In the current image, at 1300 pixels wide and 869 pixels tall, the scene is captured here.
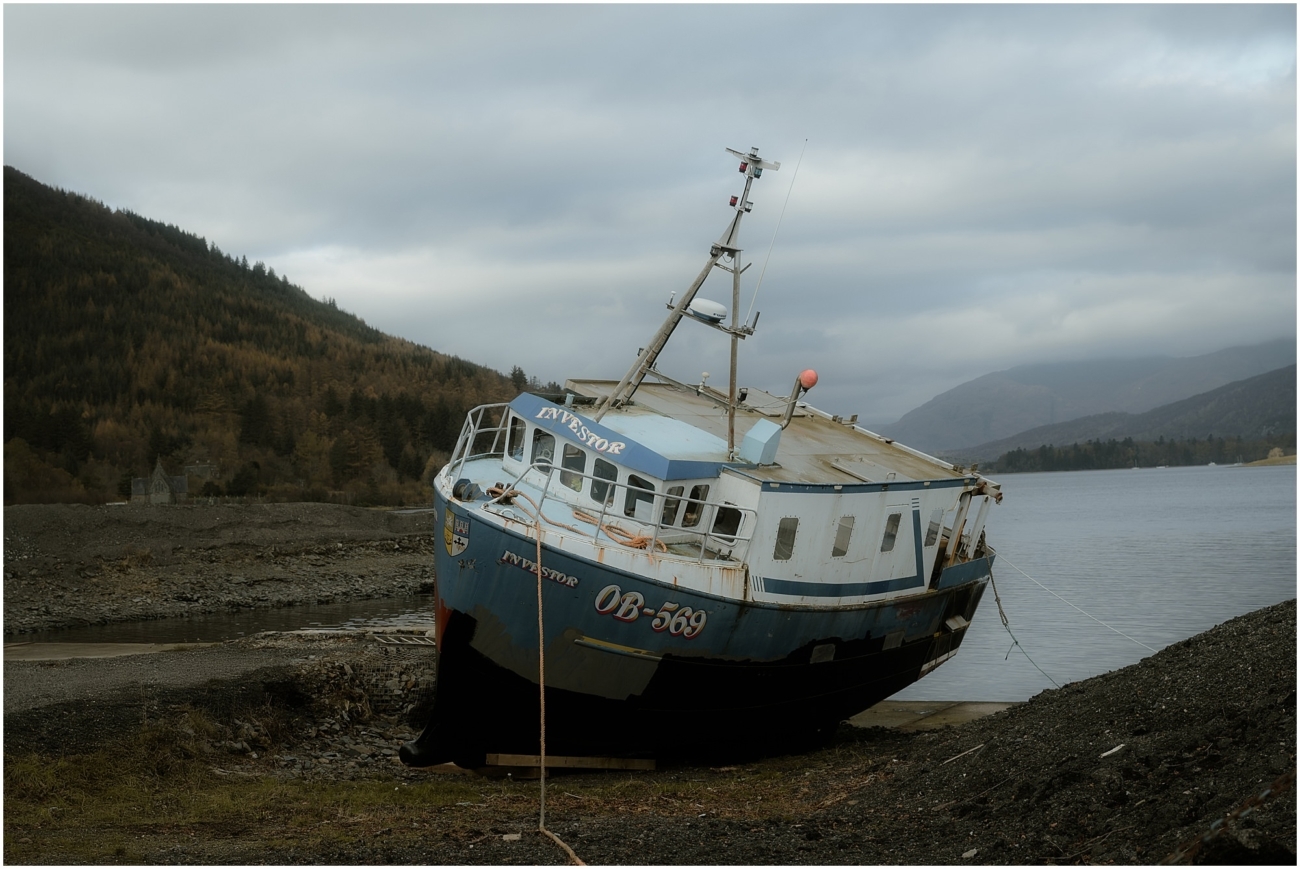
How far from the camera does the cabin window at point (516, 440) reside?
1576cm

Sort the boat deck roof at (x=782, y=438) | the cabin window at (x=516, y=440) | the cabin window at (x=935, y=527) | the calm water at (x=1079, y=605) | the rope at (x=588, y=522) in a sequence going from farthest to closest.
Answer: the calm water at (x=1079, y=605) → the cabin window at (x=935, y=527) → the cabin window at (x=516, y=440) → the boat deck roof at (x=782, y=438) → the rope at (x=588, y=522)

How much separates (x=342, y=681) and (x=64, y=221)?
157676 millimetres

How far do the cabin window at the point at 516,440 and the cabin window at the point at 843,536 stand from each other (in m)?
4.81

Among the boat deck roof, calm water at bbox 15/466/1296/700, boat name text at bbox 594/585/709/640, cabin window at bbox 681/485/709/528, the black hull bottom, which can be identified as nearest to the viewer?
boat name text at bbox 594/585/709/640

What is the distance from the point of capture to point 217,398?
354ft

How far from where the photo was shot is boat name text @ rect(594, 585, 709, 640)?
12.7m

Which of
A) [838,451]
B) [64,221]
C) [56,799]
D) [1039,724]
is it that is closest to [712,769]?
[1039,724]

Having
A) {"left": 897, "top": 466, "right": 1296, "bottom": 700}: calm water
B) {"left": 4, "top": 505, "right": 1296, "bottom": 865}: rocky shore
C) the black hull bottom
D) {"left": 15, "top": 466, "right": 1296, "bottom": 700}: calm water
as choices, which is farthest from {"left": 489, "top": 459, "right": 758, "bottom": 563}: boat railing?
→ {"left": 15, "top": 466, "right": 1296, "bottom": 700}: calm water

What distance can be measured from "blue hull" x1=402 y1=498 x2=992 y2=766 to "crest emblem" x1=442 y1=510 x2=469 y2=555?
0.09 feet

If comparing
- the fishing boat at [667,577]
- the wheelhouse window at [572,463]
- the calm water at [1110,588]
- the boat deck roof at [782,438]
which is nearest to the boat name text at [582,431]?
the fishing boat at [667,577]

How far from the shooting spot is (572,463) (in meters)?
14.8

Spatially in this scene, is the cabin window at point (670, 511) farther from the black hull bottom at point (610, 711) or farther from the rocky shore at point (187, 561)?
the rocky shore at point (187, 561)

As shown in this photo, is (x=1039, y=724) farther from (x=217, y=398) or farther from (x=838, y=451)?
(x=217, y=398)

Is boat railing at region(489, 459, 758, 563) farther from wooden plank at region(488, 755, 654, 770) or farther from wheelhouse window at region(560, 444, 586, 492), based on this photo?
wooden plank at region(488, 755, 654, 770)
